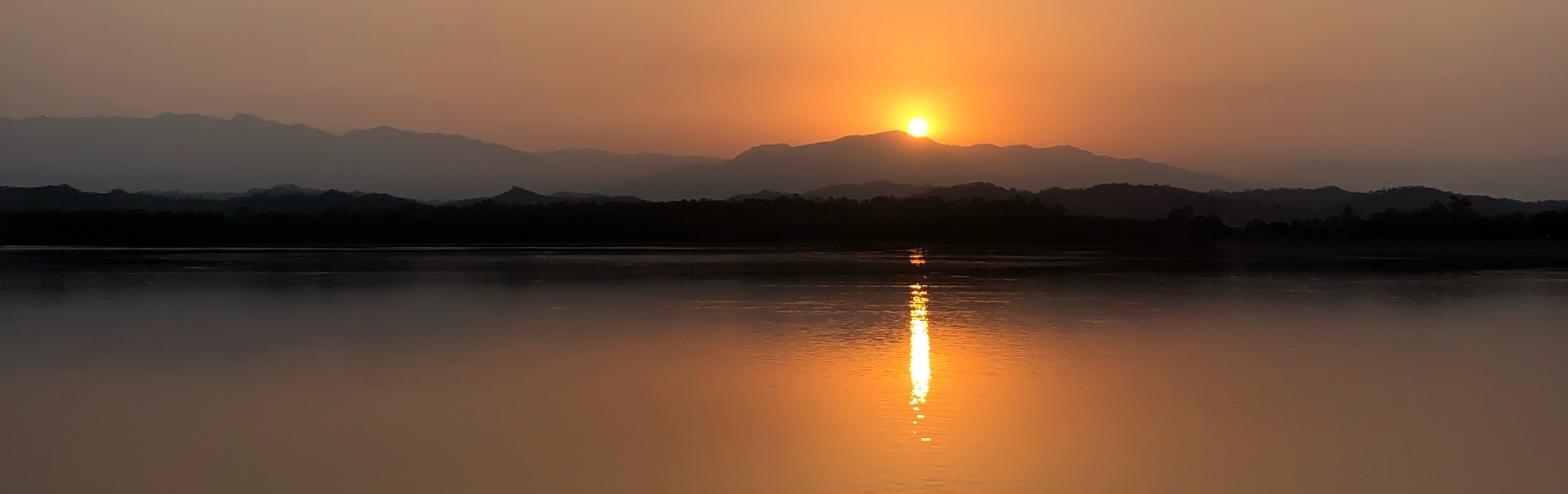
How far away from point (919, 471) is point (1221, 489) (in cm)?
174

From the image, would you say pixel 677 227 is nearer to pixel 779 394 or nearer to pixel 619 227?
pixel 619 227

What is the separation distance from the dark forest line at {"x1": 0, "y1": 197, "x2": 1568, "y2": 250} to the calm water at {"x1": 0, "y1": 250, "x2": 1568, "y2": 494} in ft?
169

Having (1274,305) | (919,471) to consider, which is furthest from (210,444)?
(1274,305)

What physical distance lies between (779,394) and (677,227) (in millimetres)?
66926

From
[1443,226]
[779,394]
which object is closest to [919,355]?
[779,394]

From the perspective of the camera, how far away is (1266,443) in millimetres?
8375

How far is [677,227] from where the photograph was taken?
76688 mm

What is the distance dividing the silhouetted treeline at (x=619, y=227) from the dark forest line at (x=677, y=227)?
8cm

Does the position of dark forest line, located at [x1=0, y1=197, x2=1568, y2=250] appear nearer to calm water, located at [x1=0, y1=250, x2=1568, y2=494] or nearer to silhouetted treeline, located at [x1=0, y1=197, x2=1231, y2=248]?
silhouetted treeline, located at [x1=0, y1=197, x2=1231, y2=248]

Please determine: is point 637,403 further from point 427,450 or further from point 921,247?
point 921,247

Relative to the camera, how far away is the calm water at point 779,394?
294 inches

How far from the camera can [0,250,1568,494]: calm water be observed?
7.46 metres

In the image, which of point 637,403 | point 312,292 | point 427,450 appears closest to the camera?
point 427,450

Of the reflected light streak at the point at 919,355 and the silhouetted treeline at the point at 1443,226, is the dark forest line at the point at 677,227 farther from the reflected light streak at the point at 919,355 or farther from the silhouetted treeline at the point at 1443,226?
the reflected light streak at the point at 919,355
